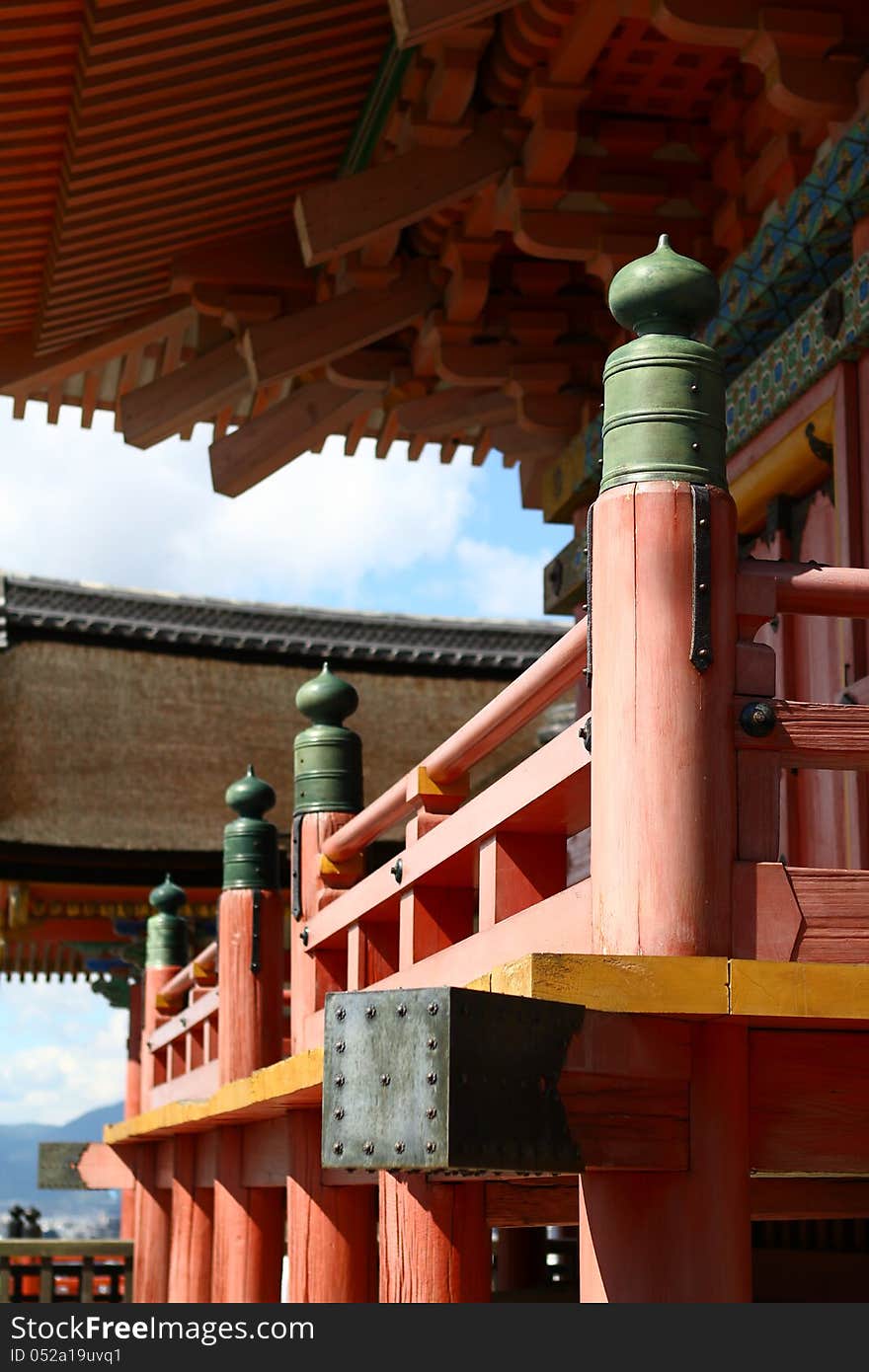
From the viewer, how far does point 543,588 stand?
8.91m

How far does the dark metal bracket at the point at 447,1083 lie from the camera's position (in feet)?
8.32

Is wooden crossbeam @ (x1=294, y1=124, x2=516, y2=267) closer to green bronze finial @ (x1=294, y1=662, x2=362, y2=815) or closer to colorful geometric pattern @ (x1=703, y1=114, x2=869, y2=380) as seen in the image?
colorful geometric pattern @ (x1=703, y1=114, x2=869, y2=380)

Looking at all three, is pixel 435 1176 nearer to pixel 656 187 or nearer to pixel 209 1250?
pixel 656 187

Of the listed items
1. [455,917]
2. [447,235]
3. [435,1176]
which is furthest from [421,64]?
[435,1176]

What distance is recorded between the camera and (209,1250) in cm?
863

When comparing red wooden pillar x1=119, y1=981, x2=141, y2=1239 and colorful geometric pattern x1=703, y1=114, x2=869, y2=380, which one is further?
red wooden pillar x1=119, y1=981, x2=141, y2=1239

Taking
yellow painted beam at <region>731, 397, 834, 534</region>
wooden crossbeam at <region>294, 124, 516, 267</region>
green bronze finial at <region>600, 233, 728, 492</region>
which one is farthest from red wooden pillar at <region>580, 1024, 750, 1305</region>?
wooden crossbeam at <region>294, 124, 516, 267</region>

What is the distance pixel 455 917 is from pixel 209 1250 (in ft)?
15.2

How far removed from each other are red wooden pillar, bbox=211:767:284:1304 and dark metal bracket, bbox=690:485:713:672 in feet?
13.3

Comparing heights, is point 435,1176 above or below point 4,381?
below

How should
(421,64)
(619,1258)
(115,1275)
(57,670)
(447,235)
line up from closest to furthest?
(619,1258) → (421,64) → (447,235) → (115,1275) → (57,670)

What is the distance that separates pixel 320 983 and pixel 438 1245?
5.76ft

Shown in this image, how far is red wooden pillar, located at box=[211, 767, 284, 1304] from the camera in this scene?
22.4ft

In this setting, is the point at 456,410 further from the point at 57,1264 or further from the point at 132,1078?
the point at 57,1264
